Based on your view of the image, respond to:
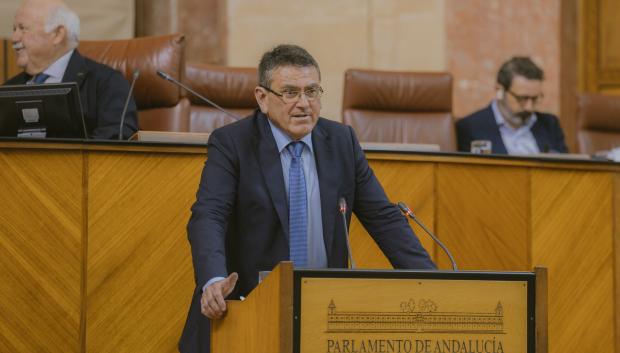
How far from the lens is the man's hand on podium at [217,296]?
2225 mm

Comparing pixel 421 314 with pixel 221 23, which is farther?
pixel 221 23

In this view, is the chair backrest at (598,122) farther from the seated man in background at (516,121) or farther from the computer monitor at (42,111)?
the computer monitor at (42,111)

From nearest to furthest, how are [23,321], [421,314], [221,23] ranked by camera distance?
[421,314], [23,321], [221,23]

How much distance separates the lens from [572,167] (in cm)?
358

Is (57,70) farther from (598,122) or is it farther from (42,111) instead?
(598,122)

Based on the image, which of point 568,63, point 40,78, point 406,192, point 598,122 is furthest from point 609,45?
point 40,78

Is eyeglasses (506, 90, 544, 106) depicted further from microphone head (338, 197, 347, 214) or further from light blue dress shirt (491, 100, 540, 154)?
microphone head (338, 197, 347, 214)

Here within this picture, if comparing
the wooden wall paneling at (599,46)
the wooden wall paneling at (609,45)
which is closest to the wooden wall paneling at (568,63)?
the wooden wall paneling at (599,46)

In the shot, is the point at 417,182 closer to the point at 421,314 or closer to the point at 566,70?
the point at 421,314

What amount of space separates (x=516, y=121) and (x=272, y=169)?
2790 mm

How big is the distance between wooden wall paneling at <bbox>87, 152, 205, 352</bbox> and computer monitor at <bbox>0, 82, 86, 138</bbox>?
0.28 meters

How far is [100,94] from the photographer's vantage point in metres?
4.04

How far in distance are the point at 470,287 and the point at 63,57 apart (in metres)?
2.50

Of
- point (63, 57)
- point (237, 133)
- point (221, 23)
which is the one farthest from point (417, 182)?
point (221, 23)
